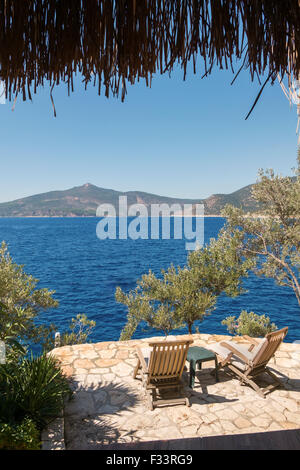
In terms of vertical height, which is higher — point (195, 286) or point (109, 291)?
point (195, 286)

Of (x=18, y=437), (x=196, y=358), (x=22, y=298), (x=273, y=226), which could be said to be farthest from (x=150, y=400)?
(x=273, y=226)

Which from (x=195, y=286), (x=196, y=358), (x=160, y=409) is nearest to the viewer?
(x=160, y=409)

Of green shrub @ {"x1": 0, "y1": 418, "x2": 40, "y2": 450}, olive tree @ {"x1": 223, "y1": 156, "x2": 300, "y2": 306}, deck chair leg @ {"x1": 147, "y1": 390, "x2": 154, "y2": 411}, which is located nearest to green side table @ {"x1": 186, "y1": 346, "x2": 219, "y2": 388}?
deck chair leg @ {"x1": 147, "y1": 390, "x2": 154, "y2": 411}

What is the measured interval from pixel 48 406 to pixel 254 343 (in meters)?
3.63

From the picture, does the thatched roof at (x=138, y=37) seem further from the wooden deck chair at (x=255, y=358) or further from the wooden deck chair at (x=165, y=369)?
the wooden deck chair at (x=255, y=358)

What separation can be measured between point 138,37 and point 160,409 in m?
4.74

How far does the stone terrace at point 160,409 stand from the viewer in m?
3.80

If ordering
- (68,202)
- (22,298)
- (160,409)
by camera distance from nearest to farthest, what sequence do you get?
(160,409) → (22,298) → (68,202)

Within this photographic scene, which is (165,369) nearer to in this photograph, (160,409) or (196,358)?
(160,409)

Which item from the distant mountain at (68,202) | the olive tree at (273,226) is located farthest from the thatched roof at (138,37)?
the distant mountain at (68,202)

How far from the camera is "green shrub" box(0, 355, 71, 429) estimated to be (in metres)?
3.55

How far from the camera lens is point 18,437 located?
2803mm

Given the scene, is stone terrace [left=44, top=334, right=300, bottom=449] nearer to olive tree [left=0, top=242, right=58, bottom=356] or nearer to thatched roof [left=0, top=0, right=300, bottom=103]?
thatched roof [left=0, top=0, right=300, bottom=103]

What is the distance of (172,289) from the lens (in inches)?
469
